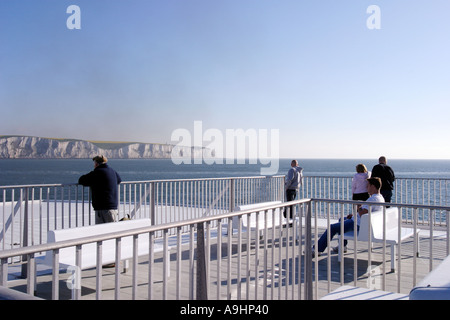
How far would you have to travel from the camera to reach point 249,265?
348cm

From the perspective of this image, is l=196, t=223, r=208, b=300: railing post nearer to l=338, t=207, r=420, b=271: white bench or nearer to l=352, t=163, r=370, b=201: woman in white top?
l=338, t=207, r=420, b=271: white bench


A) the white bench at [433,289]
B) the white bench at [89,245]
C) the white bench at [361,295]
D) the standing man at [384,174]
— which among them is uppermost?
the standing man at [384,174]

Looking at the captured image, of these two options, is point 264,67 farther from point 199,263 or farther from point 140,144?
point 140,144

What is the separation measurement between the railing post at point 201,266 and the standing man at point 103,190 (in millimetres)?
4063

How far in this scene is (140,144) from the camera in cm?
19275

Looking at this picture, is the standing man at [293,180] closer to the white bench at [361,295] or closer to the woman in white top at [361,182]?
the woman in white top at [361,182]

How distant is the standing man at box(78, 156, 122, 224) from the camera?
21.5 ft

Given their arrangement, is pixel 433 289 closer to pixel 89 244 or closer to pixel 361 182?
pixel 89 244

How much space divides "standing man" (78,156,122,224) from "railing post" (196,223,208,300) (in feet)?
13.3

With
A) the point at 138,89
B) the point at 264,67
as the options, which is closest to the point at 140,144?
the point at 138,89

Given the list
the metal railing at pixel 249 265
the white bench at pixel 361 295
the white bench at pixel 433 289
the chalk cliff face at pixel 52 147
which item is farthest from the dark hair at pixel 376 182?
the chalk cliff face at pixel 52 147

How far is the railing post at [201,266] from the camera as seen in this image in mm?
2930

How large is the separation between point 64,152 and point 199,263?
19483 cm

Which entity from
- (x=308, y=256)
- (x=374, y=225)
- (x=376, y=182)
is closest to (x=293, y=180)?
(x=376, y=182)
